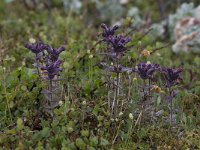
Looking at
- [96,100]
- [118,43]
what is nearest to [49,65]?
[118,43]

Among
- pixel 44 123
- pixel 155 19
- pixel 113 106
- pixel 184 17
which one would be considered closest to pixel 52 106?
pixel 44 123

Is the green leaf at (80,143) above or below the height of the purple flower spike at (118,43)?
below

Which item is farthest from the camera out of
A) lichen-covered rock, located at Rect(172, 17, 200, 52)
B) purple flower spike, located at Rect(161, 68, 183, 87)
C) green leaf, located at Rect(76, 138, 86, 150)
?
lichen-covered rock, located at Rect(172, 17, 200, 52)

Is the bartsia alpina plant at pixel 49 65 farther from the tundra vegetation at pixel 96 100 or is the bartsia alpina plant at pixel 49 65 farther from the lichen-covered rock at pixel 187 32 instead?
the lichen-covered rock at pixel 187 32

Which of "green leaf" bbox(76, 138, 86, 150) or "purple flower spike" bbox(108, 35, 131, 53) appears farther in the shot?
"purple flower spike" bbox(108, 35, 131, 53)

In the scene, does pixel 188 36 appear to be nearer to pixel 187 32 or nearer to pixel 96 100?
pixel 187 32

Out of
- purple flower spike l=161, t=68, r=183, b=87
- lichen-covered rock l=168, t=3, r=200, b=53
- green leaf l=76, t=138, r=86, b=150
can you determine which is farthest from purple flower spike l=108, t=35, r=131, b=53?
lichen-covered rock l=168, t=3, r=200, b=53

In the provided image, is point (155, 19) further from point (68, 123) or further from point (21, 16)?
point (68, 123)

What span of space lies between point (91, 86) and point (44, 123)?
0.59 m

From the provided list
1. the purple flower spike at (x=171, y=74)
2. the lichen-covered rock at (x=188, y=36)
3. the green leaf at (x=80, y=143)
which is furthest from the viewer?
the lichen-covered rock at (x=188, y=36)

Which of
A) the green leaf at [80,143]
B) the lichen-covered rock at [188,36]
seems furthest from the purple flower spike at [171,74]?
the lichen-covered rock at [188,36]

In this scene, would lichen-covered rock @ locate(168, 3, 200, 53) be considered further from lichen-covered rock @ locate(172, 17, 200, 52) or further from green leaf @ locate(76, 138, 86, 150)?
green leaf @ locate(76, 138, 86, 150)

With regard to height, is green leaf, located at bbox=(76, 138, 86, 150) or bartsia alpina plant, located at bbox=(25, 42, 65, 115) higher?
bartsia alpina plant, located at bbox=(25, 42, 65, 115)

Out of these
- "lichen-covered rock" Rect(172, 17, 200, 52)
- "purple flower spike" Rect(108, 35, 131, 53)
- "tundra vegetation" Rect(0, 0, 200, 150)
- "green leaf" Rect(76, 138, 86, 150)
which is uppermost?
"lichen-covered rock" Rect(172, 17, 200, 52)
